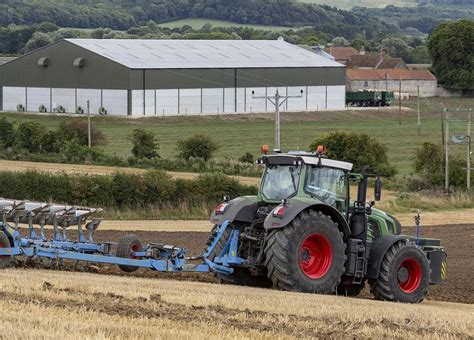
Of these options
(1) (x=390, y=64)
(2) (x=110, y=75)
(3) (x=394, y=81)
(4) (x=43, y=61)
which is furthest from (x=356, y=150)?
(1) (x=390, y=64)

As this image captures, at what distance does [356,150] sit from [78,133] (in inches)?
698

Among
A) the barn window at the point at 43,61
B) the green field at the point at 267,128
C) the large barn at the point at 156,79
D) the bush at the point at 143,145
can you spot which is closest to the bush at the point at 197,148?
the bush at the point at 143,145

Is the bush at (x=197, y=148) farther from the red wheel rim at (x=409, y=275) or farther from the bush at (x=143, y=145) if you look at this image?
the red wheel rim at (x=409, y=275)

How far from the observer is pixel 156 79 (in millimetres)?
88875

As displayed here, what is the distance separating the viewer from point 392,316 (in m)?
15.4

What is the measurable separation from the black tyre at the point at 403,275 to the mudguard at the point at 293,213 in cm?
117

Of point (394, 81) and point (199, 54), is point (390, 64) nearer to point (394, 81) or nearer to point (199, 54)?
point (394, 81)

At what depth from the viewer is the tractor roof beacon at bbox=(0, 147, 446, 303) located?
17.7m

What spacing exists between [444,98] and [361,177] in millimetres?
115469

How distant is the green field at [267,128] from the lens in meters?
67.6

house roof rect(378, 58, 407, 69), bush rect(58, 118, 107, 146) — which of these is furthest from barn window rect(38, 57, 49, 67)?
house roof rect(378, 58, 407, 69)

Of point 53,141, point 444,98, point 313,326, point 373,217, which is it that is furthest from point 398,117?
point 313,326

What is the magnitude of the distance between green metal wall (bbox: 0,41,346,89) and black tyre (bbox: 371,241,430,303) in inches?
2709

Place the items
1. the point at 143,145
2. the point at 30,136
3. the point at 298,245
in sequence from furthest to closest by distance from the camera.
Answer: the point at 30,136, the point at 143,145, the point at 298,245
